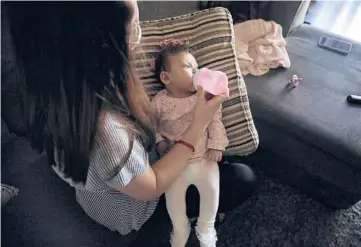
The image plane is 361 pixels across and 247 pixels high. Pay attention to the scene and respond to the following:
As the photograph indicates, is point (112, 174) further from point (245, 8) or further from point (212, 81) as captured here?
point (245, 8)

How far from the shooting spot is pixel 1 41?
994mm

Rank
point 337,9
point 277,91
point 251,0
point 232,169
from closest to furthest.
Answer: point 232,169
point 277,91
point 251,0
point 337,9

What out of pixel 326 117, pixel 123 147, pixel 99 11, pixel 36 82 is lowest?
pixel 326 117

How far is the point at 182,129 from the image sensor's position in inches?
44.6

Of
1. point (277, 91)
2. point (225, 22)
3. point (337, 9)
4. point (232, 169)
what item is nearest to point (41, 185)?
point (232, 169)

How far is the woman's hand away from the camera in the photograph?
40.9 inches

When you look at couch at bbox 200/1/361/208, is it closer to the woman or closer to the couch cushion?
the couch cushion

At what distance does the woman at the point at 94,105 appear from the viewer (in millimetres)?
729

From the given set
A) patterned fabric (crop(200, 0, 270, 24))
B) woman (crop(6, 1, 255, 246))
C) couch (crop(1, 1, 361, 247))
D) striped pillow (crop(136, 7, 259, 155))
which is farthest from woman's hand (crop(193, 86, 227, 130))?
patterned fabric (crop(200, 0, 270, 24))

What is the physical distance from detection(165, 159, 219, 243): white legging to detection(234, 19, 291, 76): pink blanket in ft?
1.70

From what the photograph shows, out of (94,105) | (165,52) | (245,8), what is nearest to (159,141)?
(165,52)

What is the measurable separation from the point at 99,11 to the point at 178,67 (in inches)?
15.7

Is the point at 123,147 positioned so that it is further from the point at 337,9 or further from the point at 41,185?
the point at 337,9

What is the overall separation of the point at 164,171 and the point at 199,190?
0.62ft
